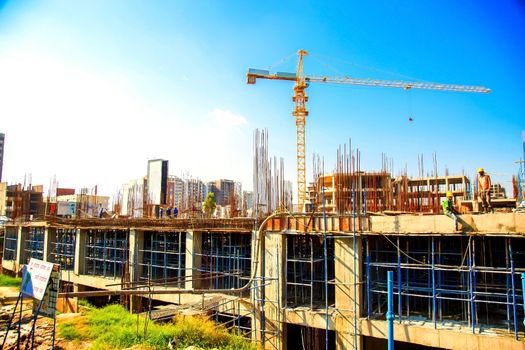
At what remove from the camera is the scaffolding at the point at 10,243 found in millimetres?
29141

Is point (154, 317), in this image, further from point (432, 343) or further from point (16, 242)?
point (16, 242)

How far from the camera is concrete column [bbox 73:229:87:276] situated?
824 inches

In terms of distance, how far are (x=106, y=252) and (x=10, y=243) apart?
51.1ft

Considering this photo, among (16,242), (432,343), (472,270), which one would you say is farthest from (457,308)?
(16,242)

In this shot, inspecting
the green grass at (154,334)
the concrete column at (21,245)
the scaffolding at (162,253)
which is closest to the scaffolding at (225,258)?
the scaffolding at (162,253)

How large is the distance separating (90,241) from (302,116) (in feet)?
82.3

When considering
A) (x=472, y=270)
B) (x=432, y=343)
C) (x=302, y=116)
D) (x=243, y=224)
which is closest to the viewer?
(x=472, y=270)

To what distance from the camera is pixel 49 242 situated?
23.5 metres

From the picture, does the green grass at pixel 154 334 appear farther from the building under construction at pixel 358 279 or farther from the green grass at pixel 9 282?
the green grass at pixel 9 282

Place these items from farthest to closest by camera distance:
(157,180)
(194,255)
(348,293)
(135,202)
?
→ (135,202)
(157,180)
(194,255)
(348,293)

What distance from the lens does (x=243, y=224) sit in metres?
14.2

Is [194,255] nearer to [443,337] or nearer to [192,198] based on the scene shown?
[192,198]

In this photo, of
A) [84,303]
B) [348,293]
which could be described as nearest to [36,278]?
[348,293]

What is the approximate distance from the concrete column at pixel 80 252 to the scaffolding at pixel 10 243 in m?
12.0
